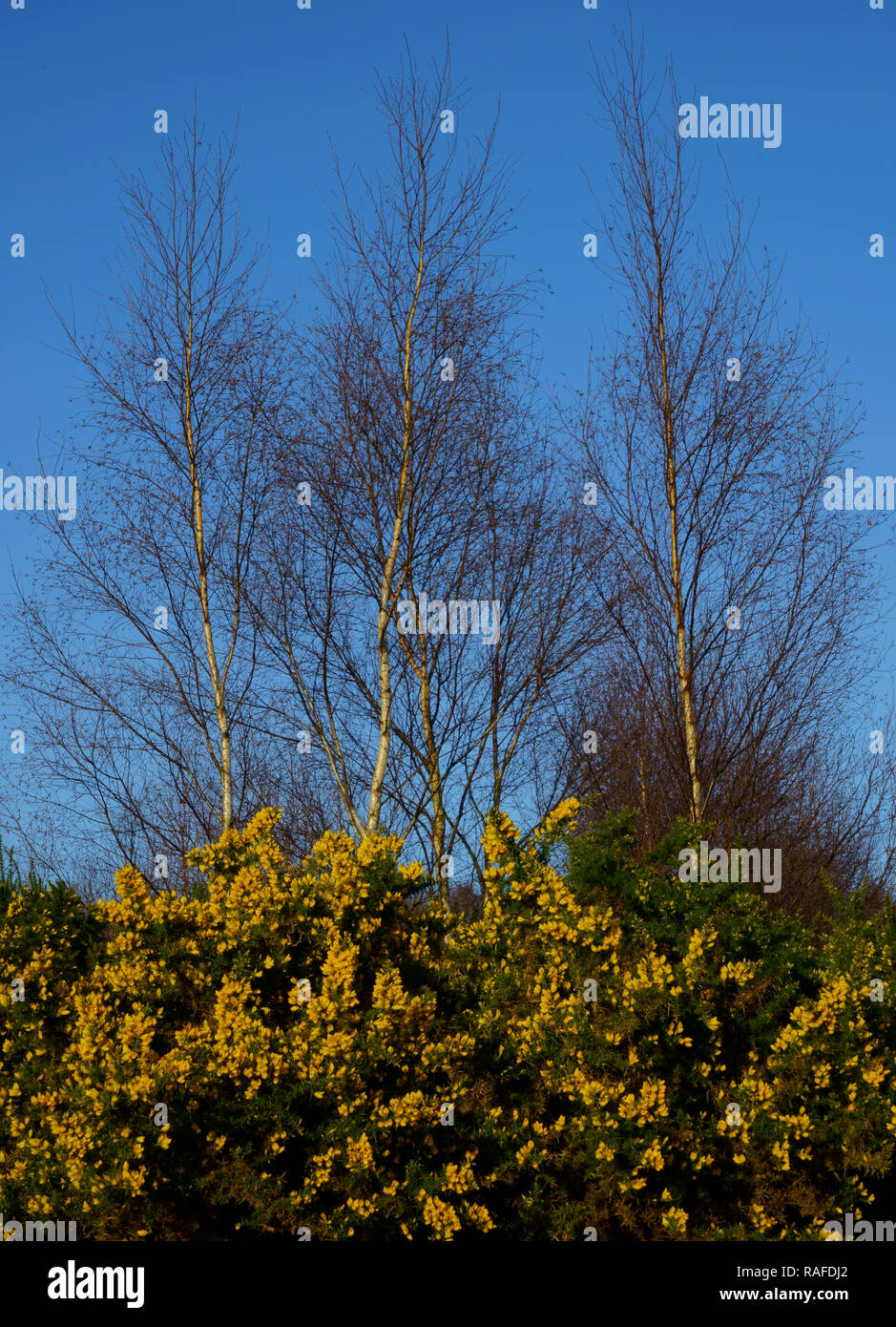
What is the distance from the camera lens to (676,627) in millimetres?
9633

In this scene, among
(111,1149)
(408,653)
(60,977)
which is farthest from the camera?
(408,653)

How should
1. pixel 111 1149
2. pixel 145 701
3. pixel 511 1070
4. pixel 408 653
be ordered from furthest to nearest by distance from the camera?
pixel 145 701, pixel 408 653, pixel 511 1070, pixel 111 1149

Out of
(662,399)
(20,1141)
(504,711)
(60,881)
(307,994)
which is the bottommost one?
(20,1141)

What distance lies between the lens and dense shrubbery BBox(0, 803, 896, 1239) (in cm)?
426

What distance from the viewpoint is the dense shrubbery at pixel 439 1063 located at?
168 inches

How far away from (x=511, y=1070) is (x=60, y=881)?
2583mm

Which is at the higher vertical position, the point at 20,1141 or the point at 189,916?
the point at 189,916

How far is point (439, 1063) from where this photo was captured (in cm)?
455

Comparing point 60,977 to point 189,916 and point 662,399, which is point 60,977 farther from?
point 662,399

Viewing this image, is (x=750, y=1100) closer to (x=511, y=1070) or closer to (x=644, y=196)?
(x=511, y=1070)

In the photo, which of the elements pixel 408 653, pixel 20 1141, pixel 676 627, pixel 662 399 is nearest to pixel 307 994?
pixel 20 1141

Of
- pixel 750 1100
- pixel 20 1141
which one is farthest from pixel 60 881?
pixel 750 1100

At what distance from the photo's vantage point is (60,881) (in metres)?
6.00

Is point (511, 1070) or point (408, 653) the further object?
point (408, 653)
